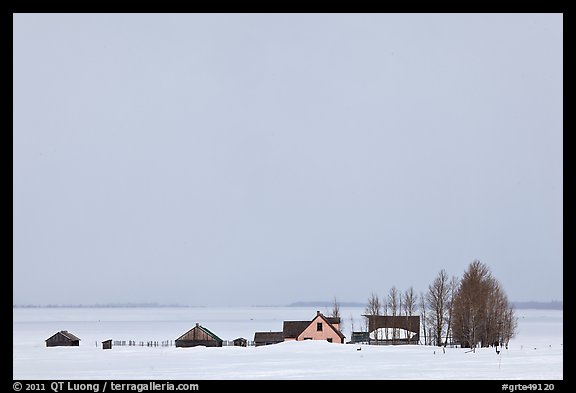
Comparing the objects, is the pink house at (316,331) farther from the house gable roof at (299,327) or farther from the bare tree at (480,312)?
the bare tree at (480,312)

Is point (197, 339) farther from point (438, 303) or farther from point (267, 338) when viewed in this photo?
point (438, 303)

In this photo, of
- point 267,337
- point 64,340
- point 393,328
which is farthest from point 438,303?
point 64,340

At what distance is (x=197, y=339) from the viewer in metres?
56.4

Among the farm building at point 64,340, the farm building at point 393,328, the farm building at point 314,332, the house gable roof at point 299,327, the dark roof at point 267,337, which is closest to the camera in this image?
the farm building at point 64,340

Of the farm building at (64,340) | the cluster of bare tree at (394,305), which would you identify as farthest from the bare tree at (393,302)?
the farm building at (64,340)

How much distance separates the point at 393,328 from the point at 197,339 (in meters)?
19.2

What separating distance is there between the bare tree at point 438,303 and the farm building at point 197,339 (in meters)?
18.4

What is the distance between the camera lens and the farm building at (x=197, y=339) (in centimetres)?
5578

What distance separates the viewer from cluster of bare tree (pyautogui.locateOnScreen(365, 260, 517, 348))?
56125 mm

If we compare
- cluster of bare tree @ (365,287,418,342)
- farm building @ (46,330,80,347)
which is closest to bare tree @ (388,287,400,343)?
cluster of bare tree @ (365,287,418,342)
